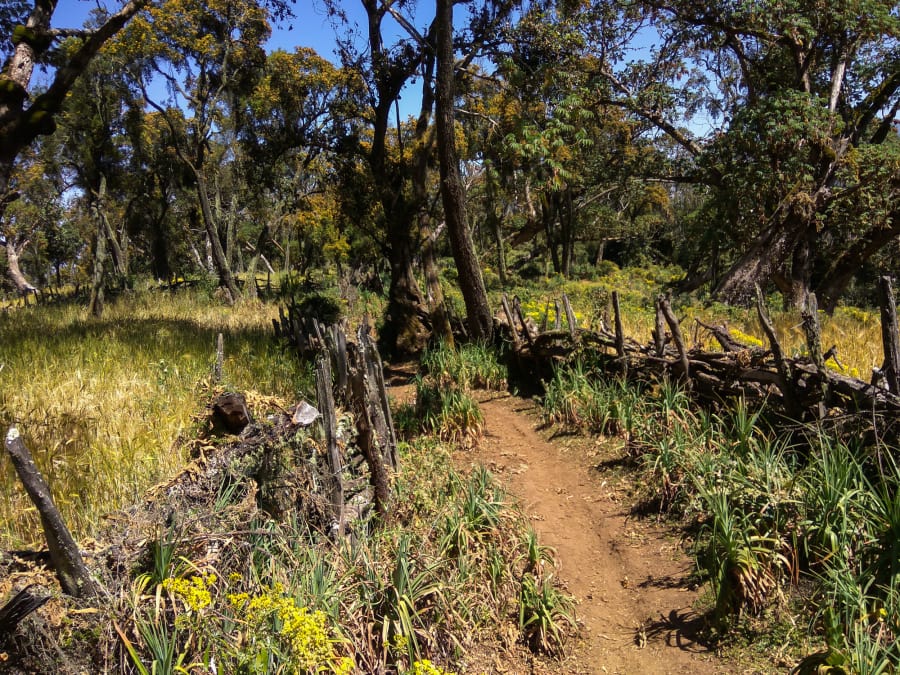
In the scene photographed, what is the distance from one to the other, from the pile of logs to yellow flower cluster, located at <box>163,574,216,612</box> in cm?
382

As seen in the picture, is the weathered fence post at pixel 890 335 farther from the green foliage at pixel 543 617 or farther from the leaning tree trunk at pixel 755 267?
the leaning tree trunk at pixel 755 267

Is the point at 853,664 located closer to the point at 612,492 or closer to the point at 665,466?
the point at 665,466

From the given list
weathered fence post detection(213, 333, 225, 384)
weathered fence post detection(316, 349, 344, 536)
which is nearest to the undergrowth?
weathered fence post detection(316, 349, 344, 536)

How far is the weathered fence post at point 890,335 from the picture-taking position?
12.3 ft

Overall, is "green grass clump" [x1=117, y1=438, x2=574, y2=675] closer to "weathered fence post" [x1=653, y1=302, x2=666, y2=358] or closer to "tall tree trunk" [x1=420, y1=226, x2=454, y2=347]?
"weathered fence post" [x1=653, y1=302, x2=666, y2=358]

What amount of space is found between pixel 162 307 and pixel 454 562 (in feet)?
40.3

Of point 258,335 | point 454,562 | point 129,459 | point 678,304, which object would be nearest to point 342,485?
point 454,562

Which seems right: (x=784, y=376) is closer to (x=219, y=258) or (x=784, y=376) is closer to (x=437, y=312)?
(x=437, y=312)

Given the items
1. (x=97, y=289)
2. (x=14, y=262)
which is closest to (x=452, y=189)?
(x=97, y=289)

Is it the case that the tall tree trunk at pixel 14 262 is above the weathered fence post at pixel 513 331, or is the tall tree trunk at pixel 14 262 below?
above

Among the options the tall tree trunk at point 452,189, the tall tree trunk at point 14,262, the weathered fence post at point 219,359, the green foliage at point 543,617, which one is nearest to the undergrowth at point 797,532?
the green foliage at point 543,617

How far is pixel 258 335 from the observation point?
30.8 ft

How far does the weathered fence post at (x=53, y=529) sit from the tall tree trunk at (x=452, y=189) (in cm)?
676

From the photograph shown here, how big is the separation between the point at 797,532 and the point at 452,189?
618 cm
